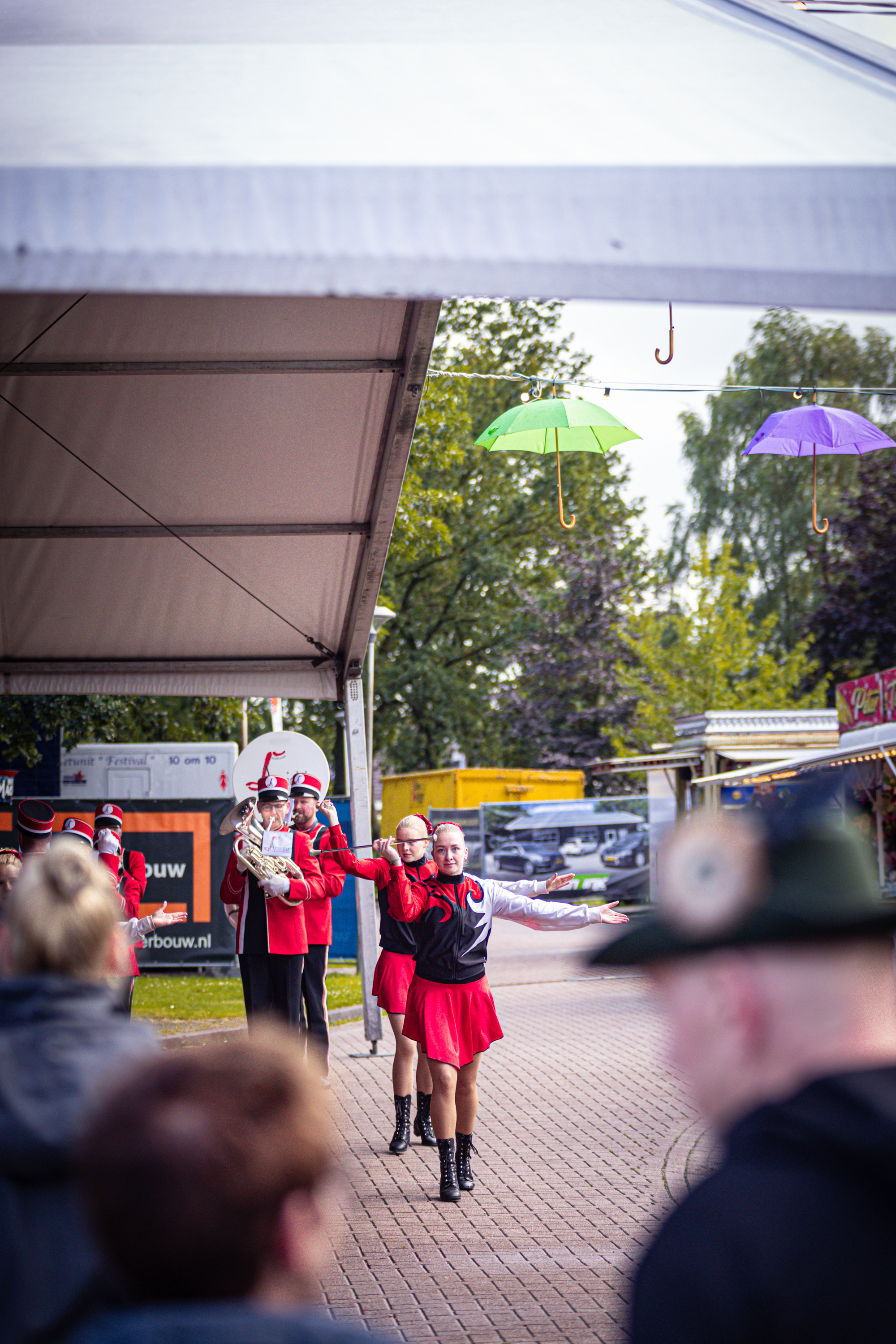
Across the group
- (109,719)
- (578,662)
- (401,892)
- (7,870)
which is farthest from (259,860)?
(578,662)

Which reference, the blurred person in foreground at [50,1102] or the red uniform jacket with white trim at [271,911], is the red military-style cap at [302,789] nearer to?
the red uniform jacket with white trim at [271,911]

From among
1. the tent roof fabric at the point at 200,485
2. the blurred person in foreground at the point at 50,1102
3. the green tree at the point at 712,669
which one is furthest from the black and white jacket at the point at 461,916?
the green tree at the point at 712,669

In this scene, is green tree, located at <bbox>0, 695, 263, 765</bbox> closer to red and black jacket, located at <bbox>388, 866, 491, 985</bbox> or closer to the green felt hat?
red and black jacket, located at <bbox>388, 866, 491, 985</bbox>

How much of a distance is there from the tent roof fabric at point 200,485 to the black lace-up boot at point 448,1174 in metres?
3.71

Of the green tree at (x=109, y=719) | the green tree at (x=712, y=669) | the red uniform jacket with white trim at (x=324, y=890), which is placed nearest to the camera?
the red uniform jacket with white trim at (x=324, y=890)

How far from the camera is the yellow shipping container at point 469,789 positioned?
26.1 meters

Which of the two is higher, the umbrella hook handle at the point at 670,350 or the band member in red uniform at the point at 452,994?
the umbrella hook handle at the point at 670,350

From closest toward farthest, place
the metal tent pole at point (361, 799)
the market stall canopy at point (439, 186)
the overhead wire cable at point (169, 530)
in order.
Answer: the market stall canopy at point (439, 186) → the overhead wire cable at point (169, 530) → the metal tent pole at point (361, 799)

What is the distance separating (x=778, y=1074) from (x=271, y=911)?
24.1ft

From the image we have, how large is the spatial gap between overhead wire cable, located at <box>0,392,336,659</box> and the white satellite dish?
1.49m

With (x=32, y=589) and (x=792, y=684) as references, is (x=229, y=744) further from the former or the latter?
(x=792, y=684)

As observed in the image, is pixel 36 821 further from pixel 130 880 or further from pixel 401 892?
pixel 401 892

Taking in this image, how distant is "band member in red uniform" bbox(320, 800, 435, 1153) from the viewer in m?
7.78

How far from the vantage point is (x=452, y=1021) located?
6.88m
